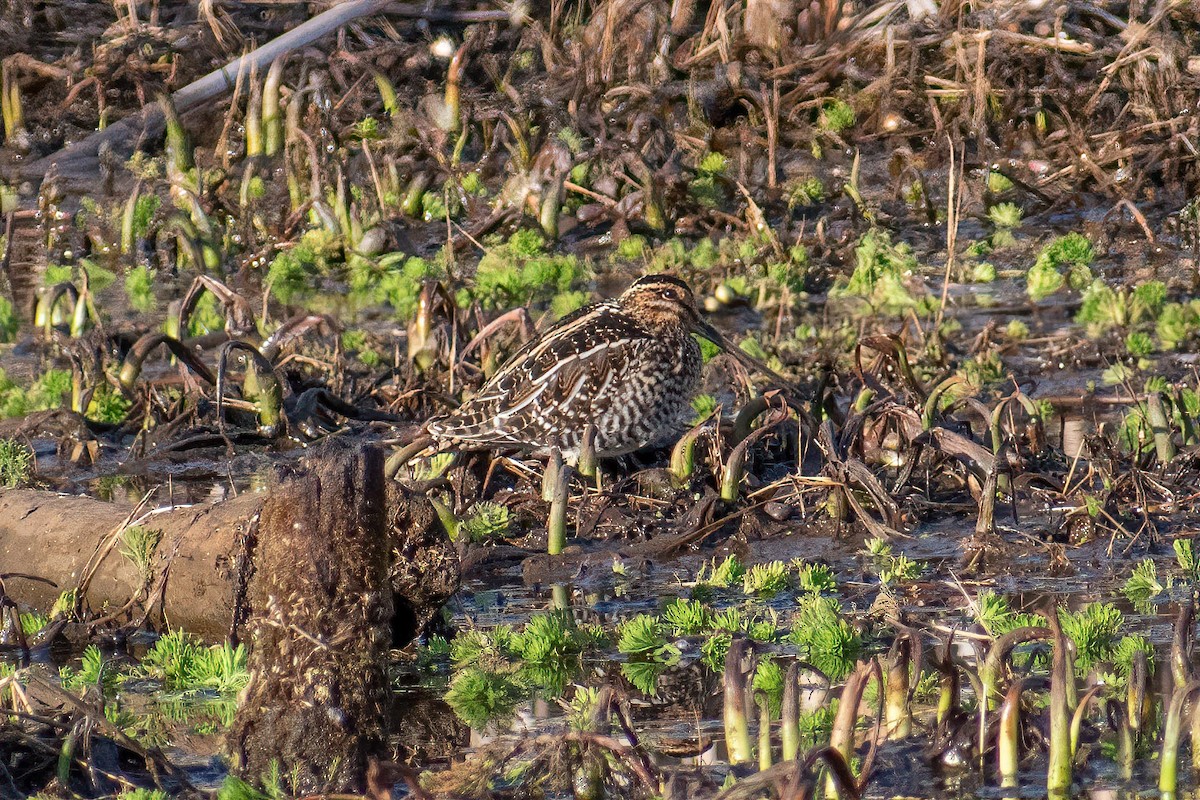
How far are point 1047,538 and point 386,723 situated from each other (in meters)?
3.06

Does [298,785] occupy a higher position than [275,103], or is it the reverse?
[275,103]

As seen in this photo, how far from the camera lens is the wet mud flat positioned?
445 centimetres

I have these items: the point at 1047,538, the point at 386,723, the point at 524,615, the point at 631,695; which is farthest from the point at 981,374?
the point at 386,723

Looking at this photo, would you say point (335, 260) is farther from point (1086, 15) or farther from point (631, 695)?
point (631, 695)

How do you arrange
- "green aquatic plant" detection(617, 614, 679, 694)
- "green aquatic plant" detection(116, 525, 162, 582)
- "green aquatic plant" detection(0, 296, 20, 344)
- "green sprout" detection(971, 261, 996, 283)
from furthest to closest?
"green sprout" detection(971, 261, 996, 283) < "green aquatic plant" detection(0, 296, 20, 344) < "green aquatic plant" detection(116, 525, 162, 582) < "green aquatic plant" detection(617, 614, 679, 694)

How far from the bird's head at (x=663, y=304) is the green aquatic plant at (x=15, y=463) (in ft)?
8.93

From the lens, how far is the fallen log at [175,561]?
5.64 meters

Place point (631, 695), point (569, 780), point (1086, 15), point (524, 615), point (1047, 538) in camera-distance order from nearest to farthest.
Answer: point (569, 780)
point (631, 695)
point (524, 615)
point (1047, 538)
point (1086, 15)

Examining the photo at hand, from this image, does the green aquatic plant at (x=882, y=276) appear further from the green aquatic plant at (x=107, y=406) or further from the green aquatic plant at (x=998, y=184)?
the green aquatic plant at (x=107, y=406)

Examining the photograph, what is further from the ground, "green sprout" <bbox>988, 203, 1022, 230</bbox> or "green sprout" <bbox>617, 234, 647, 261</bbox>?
"green sprout" <bbox>988, 203, 1022, 230</bbox>

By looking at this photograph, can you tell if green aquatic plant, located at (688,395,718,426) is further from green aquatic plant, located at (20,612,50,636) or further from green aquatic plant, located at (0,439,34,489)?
green aquatic plant, located at (20,612,50,636)

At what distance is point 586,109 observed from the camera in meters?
13.0

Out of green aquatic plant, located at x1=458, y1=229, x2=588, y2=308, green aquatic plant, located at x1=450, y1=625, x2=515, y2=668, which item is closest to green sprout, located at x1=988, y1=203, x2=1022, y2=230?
green aquatic plant, located at x1=458, y1=229, x2=588, y2=308

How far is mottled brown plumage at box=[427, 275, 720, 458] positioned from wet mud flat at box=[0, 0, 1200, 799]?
0.21 m
